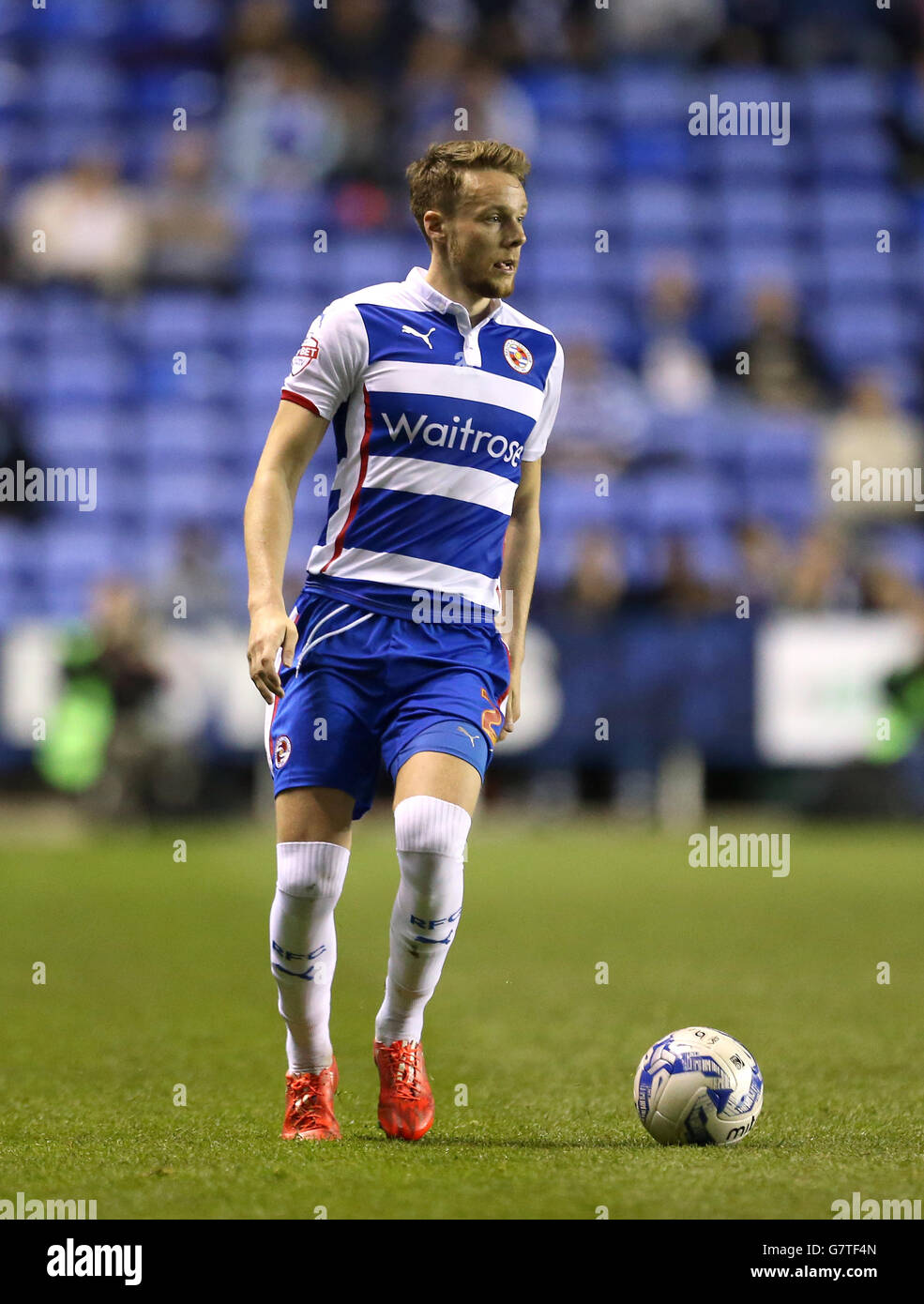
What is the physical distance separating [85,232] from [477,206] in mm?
14534

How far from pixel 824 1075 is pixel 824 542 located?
984 cm

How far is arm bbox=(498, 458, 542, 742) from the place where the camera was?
466cm

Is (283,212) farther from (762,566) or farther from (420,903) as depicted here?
(420,903)

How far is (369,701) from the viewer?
4.28 m

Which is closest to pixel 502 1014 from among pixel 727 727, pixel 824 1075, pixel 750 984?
pixel 750 984

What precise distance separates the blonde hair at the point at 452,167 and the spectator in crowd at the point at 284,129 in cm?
1519

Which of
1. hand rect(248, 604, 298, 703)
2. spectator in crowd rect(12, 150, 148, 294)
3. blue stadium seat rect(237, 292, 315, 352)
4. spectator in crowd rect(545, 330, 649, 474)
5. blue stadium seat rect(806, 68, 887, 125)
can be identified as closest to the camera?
hand rect(248, 604, 298, 703)

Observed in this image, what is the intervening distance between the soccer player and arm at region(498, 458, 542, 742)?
0.23m

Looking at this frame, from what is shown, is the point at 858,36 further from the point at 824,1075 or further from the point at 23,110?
the point at 824,1075

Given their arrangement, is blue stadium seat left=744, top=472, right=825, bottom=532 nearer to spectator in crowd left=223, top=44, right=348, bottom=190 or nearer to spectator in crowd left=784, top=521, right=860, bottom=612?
spectator in crowd left=784, top=521, right=860, bottom=612

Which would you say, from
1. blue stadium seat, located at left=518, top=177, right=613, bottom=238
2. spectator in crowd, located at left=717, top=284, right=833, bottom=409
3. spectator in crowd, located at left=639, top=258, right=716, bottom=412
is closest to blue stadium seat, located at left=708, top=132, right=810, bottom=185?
blue stadium seat, located at left=518, top=177, right=613, bottom=238

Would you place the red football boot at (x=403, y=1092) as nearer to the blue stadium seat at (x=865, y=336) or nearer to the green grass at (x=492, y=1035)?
the green grass at (x=492, y=1035)

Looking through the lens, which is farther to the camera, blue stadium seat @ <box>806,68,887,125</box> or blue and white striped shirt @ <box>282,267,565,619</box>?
blue stadium seat @ <box>806,68,887,125</box>

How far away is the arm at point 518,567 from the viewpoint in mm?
4656
